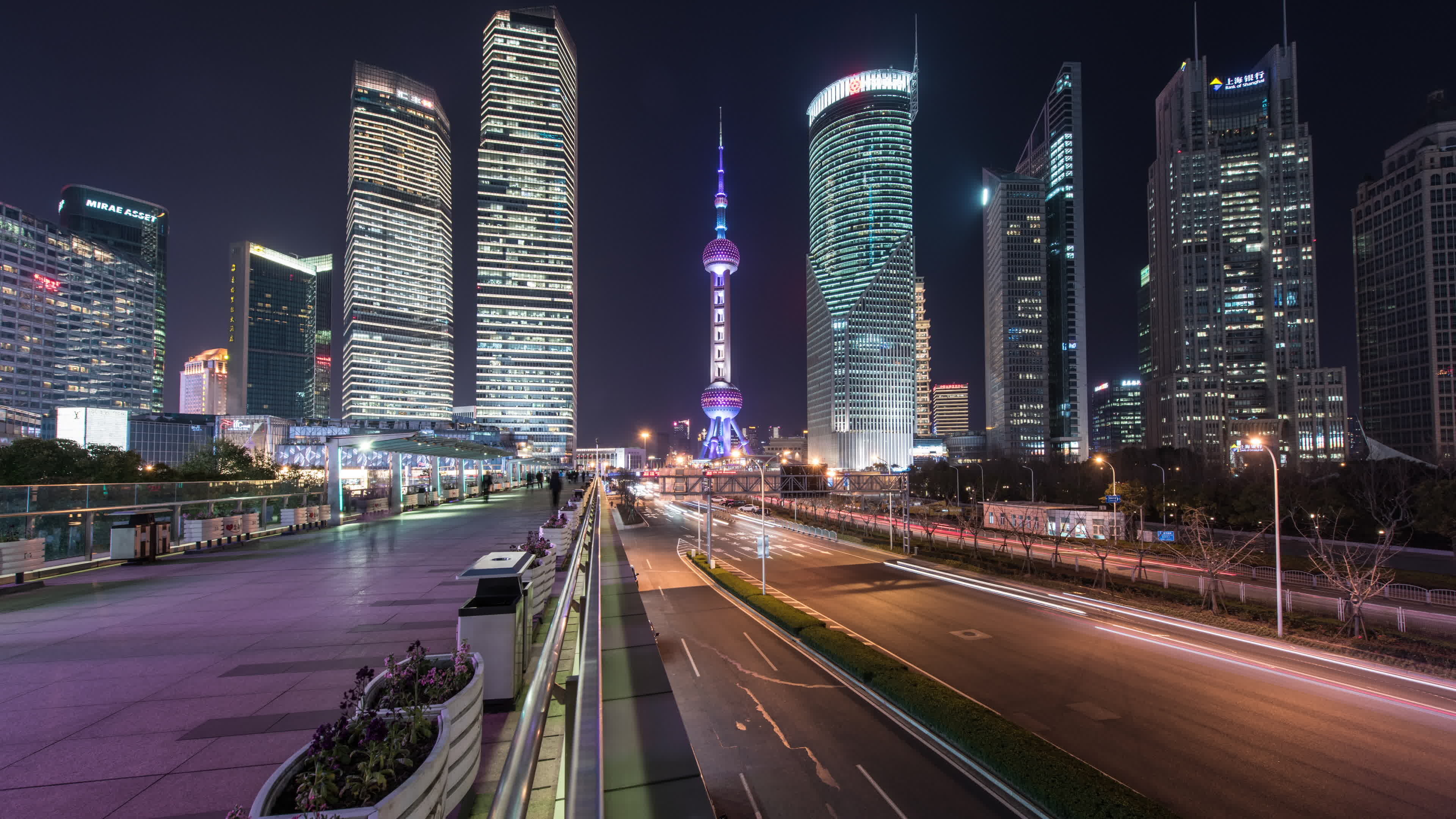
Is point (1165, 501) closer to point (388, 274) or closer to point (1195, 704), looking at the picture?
point (1195, 704)

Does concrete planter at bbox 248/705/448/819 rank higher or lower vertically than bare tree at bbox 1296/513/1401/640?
higher

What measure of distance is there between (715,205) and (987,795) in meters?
196

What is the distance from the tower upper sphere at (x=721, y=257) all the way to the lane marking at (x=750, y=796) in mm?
172379

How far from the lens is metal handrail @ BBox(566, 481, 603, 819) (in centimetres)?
302

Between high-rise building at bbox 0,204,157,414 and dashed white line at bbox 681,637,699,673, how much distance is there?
7331 inches

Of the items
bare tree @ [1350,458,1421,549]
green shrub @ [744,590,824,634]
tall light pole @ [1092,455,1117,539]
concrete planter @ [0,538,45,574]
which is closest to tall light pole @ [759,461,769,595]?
green shrub @ [744,590,824,634]

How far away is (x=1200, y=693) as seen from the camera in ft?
58.6

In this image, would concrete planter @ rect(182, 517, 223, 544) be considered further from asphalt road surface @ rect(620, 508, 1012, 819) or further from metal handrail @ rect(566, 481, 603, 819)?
metal handrail @ rect(566, 481, 603, 819)

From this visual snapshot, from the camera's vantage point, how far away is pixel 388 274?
18825cm

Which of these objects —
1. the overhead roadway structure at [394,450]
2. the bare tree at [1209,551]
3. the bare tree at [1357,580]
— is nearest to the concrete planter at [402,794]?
the overhead roadway structure at [394,450]

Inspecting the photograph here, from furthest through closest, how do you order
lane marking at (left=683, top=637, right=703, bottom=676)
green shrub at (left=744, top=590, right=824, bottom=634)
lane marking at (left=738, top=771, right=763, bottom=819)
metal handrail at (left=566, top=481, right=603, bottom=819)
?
green shrub at (left=744, top=590, right=824, bottom=634) < lane marking at (left=683, top=637, right=703, bottom=676) < lane marking at (left=738, top=771, right=763, bottom=819) < metal handrail at (left=566, top=481, right=603, bottom=819)

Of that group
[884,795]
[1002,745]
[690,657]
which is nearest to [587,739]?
[884,795]

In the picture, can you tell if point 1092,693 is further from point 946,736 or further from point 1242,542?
point 1242,542

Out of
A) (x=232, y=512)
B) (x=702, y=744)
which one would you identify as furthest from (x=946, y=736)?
(x=232, y=512)
